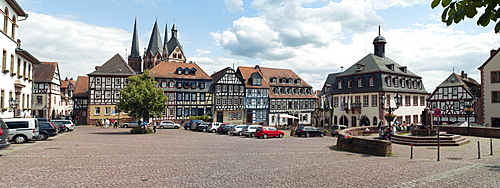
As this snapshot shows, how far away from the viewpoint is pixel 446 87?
55.9 m

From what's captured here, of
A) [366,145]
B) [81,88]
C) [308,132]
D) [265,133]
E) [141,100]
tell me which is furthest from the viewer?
[81,88]

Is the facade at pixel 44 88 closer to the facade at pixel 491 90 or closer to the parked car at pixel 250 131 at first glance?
the parked car at pixel 250 131

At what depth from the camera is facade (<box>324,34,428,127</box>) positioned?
4759 cm

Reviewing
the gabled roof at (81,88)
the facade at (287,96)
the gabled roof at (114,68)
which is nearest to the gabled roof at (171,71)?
the gabled roof at (114,68)

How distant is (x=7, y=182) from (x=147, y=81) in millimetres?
26918

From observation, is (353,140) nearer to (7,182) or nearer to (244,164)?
(244,164)

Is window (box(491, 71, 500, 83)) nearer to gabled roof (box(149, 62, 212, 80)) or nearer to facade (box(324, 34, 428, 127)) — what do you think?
facade (box(324, 34, 428, 127))

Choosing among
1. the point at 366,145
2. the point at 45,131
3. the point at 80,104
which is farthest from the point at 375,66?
the point at 80,104

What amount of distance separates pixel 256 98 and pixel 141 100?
1207 inches

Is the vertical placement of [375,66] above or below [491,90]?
above

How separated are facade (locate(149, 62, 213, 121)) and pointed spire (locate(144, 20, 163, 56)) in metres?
46.1

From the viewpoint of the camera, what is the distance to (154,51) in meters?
101

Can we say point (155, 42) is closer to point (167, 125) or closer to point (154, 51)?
point (154, 51)

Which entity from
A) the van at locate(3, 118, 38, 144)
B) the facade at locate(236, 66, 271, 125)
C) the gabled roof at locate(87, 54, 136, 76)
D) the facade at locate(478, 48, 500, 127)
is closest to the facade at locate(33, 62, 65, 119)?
the gabled roof at locate(87, 54, 136, 76)
